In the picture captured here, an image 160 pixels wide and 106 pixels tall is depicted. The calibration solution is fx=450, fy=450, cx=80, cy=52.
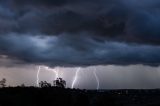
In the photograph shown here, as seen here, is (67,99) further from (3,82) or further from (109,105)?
(3,82)

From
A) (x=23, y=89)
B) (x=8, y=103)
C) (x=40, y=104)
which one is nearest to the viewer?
(x=8, y=103)

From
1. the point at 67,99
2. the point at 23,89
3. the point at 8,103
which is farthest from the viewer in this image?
the point at 23,89

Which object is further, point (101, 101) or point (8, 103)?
point (101, 101)

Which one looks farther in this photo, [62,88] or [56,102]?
[62,88]

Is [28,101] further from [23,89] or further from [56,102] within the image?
[23,89]

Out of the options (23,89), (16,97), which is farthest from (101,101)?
(23,89)

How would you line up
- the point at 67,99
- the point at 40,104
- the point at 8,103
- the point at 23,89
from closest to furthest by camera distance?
1. the point at 8,103
2. the point at 40,104
3. the point at 67,99
4. the point at 23,89

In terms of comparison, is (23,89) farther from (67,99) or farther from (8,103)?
(8,103)

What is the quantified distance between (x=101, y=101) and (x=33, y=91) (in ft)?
95.9

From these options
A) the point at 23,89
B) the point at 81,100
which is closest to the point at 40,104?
the point at 81,100

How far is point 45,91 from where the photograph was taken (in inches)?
6570

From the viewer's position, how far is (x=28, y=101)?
538 feet

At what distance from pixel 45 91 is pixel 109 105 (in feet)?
89.7

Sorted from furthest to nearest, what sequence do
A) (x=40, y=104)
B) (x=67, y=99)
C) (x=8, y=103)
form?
(x=67, y=99)
(x=40, y=104)
(x=8, y=103)
